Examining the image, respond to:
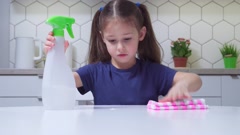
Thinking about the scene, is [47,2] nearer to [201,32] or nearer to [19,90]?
[19,90]

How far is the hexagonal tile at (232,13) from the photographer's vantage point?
2.30 m

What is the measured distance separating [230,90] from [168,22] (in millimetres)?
731

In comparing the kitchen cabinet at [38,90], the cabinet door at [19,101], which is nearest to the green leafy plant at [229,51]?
the kitchen cabinet at [38,90]

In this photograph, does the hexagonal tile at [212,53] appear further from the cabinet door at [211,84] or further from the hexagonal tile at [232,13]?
the cabinet door at [211,84]

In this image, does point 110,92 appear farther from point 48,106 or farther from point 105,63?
point 48,106

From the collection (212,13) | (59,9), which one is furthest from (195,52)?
(59,9)

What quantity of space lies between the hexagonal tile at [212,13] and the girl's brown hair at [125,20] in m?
1.13

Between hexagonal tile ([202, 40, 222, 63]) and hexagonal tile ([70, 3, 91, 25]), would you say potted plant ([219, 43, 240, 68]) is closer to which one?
hexagonal tile ([202, 40, 222, 63])

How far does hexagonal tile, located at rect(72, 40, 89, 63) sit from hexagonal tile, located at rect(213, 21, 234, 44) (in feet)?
3.11

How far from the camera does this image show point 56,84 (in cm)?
73

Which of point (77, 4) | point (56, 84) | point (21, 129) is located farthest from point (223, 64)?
point (21, 129)

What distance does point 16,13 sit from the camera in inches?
89.7

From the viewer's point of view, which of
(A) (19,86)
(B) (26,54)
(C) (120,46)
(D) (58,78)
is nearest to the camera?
(D) (58,78)

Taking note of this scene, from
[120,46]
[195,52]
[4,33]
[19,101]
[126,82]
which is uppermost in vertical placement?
[4,33]
